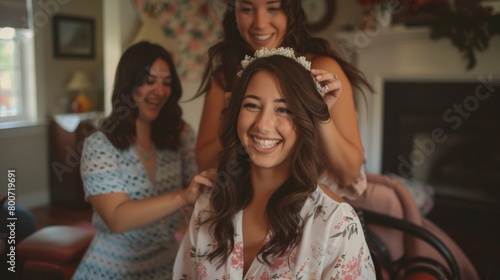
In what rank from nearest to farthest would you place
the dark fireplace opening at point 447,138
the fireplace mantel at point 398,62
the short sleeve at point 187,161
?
1. the short sleeve at point 187,161
2. the fireplace mantel at point 398,62
3. the dark fireplace opening at point 447,138

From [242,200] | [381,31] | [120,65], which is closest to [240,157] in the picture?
[242,200]

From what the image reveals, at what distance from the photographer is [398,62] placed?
10.7 feet

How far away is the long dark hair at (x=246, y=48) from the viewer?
1.11m

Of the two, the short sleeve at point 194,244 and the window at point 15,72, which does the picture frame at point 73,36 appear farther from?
the short sleeve at point 194,244

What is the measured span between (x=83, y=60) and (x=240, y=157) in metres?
1.71

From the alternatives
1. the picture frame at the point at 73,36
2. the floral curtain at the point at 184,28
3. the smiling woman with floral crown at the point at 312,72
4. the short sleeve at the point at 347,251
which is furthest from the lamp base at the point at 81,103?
the short sleeve at the point at 347,251

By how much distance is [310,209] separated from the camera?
3.35ft

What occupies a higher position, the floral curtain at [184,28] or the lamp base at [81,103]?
the floral curtain at [184,28]

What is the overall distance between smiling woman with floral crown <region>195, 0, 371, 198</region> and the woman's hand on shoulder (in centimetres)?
10

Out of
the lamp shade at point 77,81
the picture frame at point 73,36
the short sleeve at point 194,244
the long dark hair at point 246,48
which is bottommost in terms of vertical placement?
the short sleeve at point 194,244

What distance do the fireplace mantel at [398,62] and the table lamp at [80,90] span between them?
1.52m

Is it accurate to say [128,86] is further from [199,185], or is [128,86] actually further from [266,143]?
[266,143]

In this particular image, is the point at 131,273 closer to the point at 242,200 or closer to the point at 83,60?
the point at 242,200

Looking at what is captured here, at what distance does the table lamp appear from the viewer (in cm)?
243
